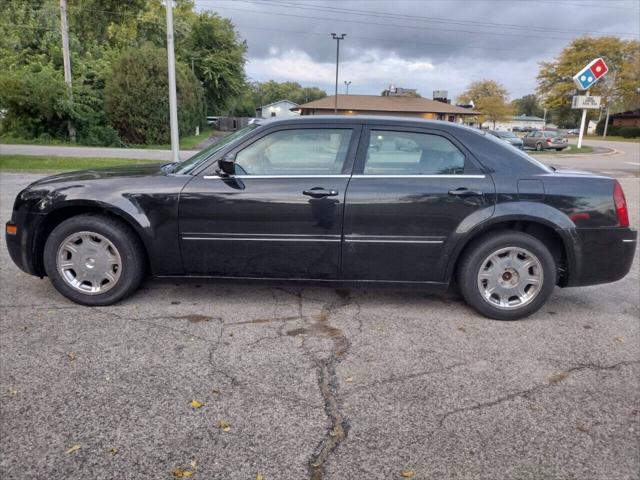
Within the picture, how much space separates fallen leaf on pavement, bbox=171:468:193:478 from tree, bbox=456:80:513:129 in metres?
63.3

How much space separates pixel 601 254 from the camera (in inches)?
154

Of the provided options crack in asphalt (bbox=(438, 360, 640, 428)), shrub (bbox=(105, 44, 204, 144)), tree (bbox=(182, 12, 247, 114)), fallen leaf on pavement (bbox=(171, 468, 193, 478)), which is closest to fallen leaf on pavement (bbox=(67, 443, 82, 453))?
fallen leaf on pavement (bbox=(171, 468, 193, 478))

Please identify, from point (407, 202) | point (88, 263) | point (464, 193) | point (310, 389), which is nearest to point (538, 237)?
point (464, 193)

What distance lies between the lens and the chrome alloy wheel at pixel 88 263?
4004 millimetres

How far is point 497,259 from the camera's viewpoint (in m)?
3.96

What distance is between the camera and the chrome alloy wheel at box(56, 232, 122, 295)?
4004mm

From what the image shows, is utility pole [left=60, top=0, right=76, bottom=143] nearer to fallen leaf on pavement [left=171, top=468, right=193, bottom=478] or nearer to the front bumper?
the front bumper

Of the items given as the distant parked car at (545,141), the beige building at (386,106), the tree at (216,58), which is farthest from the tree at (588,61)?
the tree at (216,58)

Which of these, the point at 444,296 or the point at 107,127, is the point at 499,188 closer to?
the point at 444,296

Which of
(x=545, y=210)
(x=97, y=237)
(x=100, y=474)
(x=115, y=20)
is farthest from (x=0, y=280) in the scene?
(x=115, y=20)

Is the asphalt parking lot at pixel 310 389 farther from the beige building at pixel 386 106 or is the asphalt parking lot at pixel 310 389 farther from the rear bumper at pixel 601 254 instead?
the beige building at pixel 386 106

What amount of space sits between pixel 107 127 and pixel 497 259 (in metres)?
26.2

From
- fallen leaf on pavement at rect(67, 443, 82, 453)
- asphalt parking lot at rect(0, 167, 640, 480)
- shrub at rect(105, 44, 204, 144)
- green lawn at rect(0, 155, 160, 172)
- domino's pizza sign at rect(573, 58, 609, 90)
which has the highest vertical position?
domino's pizza sign at rect(573, 58, 609, 90)

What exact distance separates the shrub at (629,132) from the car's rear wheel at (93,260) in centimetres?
6958
